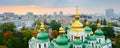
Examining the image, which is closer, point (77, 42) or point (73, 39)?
point (77, 42)

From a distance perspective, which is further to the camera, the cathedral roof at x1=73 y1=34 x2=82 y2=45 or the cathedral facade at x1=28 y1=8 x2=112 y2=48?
the cathedral facade at x1=28 y1=8 x2=112 y2=48

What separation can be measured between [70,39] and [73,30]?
34.9 inches

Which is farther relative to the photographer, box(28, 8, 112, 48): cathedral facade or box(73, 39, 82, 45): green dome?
box(28, 8, 112, 48): cathedral facade

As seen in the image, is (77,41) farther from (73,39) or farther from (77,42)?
(73,39)

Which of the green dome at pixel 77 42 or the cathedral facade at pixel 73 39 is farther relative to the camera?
the cathedral facade at pixel 73 39

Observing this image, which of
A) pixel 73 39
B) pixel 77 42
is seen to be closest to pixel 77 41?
pixel 77 42

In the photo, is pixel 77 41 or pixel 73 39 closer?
pixel 77 41

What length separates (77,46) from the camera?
53.3ft

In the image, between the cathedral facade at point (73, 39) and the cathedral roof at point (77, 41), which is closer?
the cathedral roof at point (77, 41)

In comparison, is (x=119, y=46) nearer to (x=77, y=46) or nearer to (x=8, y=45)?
(x=77, y=46)

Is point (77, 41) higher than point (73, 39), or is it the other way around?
point (77, 41)

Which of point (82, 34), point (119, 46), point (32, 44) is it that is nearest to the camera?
point (82, 34)

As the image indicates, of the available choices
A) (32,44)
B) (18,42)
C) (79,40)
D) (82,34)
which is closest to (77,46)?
(79,40)

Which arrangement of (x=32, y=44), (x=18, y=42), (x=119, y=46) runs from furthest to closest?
1. (x=18, y=42)
2. (x=119, y=46)
3. (x=32, y=44)
